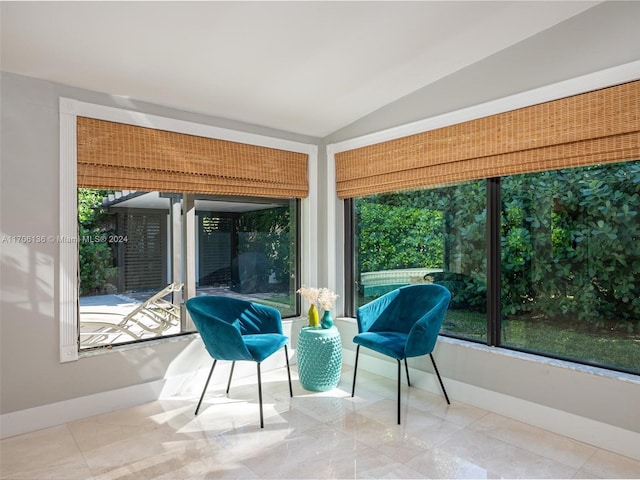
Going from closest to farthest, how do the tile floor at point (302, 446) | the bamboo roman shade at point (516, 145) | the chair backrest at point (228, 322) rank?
the tile floor at point (302, 446)
the bamboo roman shade at point (516, 145)
the chair backrest at point (228, 322)

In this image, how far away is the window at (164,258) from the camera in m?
3.01

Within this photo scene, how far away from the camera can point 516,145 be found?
274 cm

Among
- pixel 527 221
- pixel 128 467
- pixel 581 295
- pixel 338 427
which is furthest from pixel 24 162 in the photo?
pixel 581 295

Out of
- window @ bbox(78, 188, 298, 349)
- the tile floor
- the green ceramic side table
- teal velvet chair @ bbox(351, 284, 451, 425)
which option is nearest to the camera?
the tile floor

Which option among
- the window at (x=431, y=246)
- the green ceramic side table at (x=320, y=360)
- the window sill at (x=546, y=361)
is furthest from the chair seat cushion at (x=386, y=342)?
the window at (x=431, y=246)

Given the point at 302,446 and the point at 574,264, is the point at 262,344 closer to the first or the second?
the point at 302,446

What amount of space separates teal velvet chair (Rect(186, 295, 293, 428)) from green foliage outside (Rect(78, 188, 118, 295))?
69cm

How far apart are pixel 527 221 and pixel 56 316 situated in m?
3.29

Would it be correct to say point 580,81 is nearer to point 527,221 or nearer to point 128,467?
point 527,221

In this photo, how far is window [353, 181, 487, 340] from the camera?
3150 mm

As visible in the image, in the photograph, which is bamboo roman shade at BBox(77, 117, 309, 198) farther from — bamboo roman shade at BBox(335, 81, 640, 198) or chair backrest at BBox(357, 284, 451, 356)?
chair backrest at BBox(357, 284, 451, 356)

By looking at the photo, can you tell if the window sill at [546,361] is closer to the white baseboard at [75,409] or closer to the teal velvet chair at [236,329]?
the teal velvet chair at [236,329]

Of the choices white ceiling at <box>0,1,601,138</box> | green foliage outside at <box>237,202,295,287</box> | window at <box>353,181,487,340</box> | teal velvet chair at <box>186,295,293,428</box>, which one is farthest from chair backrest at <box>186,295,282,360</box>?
white ceiling at <box>0,1,601,138</box>

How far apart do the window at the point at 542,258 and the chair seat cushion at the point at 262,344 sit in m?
1.28
